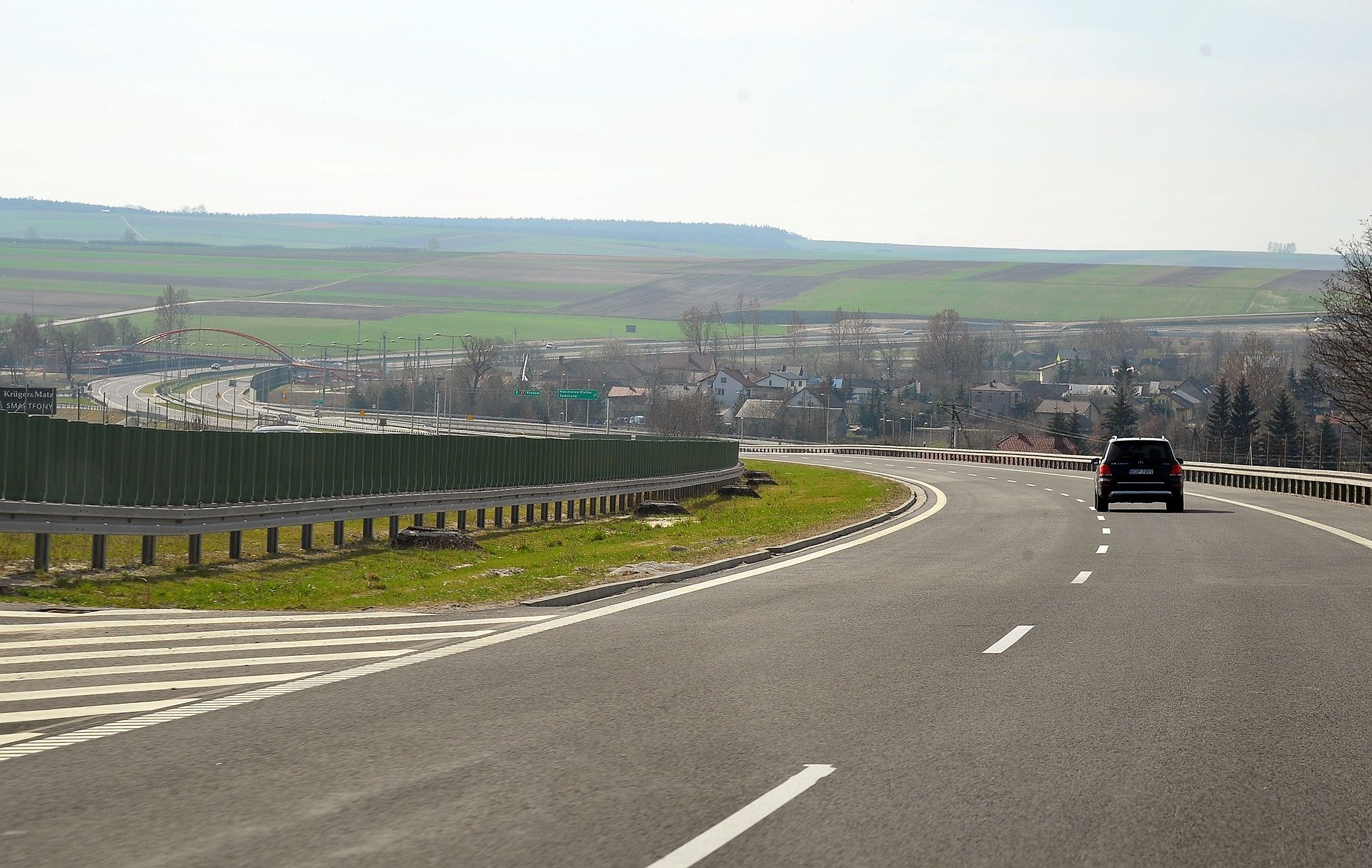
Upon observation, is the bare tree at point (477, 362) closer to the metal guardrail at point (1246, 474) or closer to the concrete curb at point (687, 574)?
the metal guardrail at point (1246, 474)

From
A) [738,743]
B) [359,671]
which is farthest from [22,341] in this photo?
[738,743]

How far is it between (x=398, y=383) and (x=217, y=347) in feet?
122

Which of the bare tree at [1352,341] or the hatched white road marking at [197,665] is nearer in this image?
the hatched white road marking at [197,665]

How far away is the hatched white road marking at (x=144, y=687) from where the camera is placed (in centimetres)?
988

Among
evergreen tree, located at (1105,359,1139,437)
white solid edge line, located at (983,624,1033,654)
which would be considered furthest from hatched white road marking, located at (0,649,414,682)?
evergreen tree, located at (1105,359,1139,437)

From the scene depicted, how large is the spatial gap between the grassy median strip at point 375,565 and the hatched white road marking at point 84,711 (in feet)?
22.4

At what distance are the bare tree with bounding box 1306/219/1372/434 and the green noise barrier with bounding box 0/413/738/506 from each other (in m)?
56.3

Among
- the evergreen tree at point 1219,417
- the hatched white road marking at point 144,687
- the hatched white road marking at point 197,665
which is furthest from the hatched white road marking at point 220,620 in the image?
the evergreen tree at point 1219,417

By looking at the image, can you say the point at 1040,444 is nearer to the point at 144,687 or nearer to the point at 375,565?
the point at 375,565

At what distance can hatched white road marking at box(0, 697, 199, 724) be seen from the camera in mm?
9156

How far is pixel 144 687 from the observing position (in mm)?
10352

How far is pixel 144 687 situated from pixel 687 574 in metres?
10.3

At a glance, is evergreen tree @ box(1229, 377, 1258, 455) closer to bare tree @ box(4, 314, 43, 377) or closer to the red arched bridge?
the red arched bridge

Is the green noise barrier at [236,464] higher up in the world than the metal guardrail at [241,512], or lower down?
higher up
